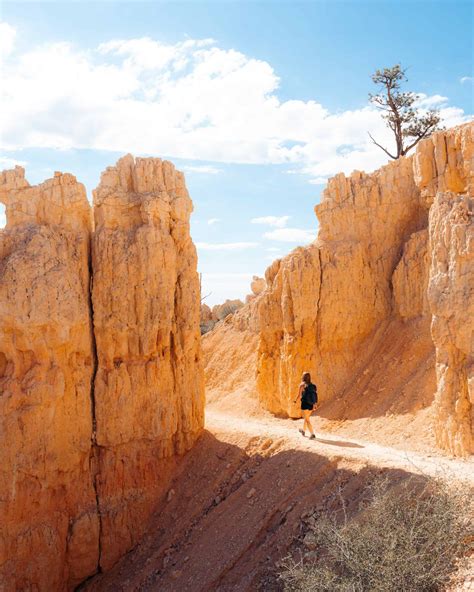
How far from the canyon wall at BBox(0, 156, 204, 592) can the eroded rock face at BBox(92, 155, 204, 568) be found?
0.02m

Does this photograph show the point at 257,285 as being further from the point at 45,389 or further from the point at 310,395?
the point at 45,389

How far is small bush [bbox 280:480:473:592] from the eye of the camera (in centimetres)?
695

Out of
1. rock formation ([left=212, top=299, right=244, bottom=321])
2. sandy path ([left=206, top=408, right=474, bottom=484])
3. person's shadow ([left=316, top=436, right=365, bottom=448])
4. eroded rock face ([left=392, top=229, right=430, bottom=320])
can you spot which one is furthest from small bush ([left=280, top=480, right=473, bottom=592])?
rock formation ([left=212, top=299, right=244, bottom=321])

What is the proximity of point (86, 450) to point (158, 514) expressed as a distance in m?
2.08

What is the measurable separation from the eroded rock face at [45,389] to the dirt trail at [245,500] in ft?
4.48

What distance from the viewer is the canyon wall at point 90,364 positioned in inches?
418

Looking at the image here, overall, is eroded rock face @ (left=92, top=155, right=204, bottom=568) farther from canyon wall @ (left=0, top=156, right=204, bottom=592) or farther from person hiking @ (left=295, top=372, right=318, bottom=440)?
person hiking @ (left=295, top=372, right=318, bottom=440)

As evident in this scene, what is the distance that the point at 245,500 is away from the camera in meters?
11.0

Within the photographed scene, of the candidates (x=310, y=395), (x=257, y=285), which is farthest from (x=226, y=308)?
(x=310, y=395)

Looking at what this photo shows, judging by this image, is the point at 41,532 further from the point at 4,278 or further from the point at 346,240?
the point at 346,240

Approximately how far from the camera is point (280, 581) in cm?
863

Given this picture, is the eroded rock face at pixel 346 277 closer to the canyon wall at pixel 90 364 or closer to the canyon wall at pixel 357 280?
the canyon wall at pixel 357 280

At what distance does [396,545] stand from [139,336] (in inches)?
260

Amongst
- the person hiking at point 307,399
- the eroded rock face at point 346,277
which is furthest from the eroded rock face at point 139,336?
the eroded rock face at point 346,277
